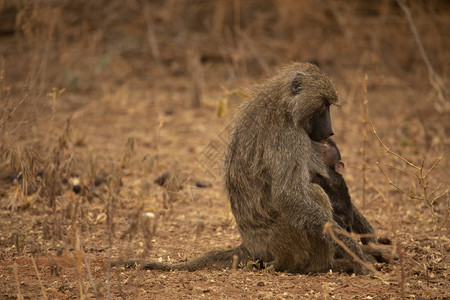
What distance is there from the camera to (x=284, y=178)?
11.8 ft

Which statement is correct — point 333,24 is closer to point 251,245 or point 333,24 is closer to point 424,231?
point 424,231

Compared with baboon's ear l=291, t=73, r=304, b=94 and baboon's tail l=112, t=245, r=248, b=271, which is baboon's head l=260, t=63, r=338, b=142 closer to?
baboon's ear l=291, t=73, r=304, b=94

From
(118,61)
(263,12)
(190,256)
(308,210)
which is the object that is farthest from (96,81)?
(308,210)

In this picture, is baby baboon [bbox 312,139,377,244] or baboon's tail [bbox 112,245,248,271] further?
baby baboon [bbox 312,139,377,244]

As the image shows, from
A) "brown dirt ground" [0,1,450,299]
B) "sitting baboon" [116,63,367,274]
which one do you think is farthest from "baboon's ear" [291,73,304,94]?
"brown dirt ground" [0,1,450,299]

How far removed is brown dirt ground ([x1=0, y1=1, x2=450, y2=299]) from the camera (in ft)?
10.5

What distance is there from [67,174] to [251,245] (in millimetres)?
1392

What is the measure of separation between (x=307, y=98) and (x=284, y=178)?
64 centimetres

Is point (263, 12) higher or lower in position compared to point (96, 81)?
higher

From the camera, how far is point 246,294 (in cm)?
322

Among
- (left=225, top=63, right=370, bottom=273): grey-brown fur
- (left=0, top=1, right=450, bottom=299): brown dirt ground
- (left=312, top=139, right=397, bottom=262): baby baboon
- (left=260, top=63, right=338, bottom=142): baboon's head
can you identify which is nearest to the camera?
(left=0, top=1, right=450, bottom=299): brown dirt ground

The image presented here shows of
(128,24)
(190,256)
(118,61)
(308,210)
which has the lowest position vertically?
(190,256)

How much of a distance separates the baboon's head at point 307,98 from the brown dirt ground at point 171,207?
0.45 metres

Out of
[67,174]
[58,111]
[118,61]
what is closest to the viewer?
[67,174]
